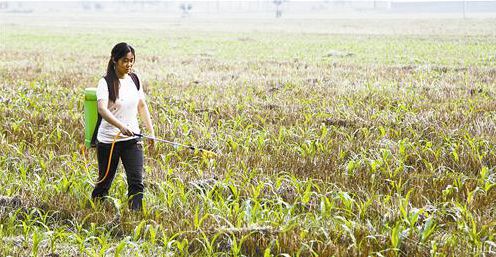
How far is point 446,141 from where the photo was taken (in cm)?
689

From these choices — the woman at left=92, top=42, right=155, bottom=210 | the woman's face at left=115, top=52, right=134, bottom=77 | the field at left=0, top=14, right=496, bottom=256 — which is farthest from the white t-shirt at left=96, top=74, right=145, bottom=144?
the field at left=0, top=14, right=496, bottom=256

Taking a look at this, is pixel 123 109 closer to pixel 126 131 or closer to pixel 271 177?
pixel 126 131

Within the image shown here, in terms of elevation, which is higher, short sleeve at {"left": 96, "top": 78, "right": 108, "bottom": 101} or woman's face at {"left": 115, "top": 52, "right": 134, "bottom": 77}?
woman's face at {"left": 115, "top": 52, "right": 134, "bottom": 77}

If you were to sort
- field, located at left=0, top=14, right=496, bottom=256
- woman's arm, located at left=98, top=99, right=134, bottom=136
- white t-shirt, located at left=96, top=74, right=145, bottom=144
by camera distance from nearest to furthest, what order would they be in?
1. field, located at left=0, top=14, right=496, bottom=256
2. woman's arm, located at left=98, top=99, right=134, bottom=136
3. white t-shirt, located at left=96, top=74, right=145, bottom=144

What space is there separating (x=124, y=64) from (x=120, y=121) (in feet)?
1.58

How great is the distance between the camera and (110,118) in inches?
172

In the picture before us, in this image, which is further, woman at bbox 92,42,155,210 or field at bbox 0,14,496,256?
woman at bbox 92,42,155,210

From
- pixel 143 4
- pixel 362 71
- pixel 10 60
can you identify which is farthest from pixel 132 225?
pixel 143 4

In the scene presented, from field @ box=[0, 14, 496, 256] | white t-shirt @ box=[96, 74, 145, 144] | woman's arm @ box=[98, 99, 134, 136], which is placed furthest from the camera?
white t-shirt @ box=[96, 74, 145, 144]

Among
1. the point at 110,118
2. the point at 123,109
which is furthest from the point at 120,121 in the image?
the point at 110,118

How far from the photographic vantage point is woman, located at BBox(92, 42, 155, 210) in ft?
14.5

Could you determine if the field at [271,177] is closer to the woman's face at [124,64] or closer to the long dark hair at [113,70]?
the long dark hair at [113,70]

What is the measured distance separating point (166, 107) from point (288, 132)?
293 centimetres

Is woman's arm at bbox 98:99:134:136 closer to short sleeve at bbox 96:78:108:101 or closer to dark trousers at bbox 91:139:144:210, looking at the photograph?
short sleeve at bbox 96:78:108:101
